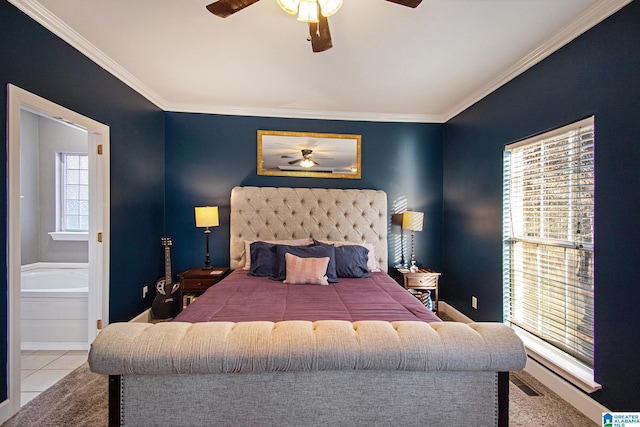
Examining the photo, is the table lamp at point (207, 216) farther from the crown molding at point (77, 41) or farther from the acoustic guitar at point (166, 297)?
the crown molding at point (77, 41)

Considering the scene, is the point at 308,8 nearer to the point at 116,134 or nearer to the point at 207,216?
the point at 116,134

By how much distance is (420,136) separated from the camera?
4.04 meters

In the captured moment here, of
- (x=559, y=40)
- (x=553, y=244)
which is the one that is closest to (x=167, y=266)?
(x=553, y=244)

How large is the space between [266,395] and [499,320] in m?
2.69

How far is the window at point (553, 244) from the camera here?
81.2 inches

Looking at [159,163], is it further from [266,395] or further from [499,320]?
[499,320]

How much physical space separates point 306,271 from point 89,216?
210 centimetres

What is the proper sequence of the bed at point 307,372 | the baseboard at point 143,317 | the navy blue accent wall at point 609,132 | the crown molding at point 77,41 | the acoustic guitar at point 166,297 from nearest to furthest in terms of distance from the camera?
the bed at point 307,372, the navy blue accent wall at point 609,132, the crown molding at point 77,41, the baseboard at point 143,317, the acoustic guitar at point 166,297

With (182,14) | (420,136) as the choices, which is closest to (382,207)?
(420,136)

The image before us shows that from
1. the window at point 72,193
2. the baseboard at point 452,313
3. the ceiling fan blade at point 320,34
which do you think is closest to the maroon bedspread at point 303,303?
the baseboard at point 452,313

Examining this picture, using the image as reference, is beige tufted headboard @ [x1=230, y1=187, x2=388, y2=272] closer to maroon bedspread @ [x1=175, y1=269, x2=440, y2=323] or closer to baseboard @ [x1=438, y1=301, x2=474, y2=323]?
maroon bedspread @ [x1=175, y1=269, x2=440, y2=323]

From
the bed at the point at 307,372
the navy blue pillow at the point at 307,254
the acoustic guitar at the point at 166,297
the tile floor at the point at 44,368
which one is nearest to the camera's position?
the bed at the point at 307,372

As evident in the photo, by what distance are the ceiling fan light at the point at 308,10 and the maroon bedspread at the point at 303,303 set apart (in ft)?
6.06

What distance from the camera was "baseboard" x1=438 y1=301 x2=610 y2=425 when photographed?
6.24ft
